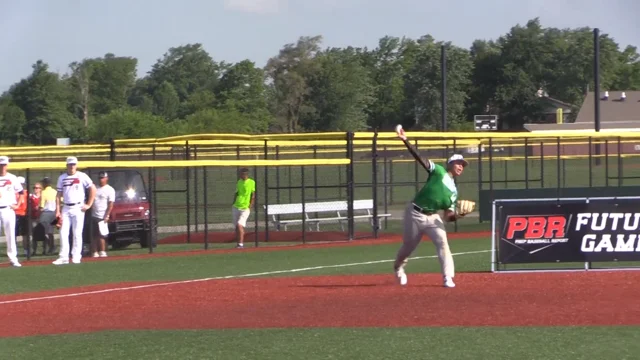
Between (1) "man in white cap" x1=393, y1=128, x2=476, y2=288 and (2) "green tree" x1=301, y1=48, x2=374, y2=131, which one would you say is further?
(2) "green tree" x1=301, y1=48, x2=374, y2=131

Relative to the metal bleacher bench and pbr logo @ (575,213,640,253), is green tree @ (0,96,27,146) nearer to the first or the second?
the metal bleacher bench

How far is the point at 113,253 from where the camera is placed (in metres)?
23.2

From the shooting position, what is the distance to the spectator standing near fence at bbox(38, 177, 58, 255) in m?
22.4

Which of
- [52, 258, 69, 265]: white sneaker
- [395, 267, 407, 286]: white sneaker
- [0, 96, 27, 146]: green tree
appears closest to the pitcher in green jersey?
[395, 267, 407, 286]: white sneaker

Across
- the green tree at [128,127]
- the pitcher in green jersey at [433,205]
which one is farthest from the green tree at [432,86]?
the pitcher in green jersey at [433,205]

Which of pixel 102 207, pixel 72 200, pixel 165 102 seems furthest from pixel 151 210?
pixel 165 102

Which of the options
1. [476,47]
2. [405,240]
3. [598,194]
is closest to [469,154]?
[598,194]

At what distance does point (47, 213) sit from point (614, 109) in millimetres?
57490

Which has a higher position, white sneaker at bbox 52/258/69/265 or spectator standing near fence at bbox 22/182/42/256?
spectator standing near fence at bbox 22/182/42/256

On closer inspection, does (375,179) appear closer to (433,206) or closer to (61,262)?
(61,262)

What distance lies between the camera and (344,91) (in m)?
60.1

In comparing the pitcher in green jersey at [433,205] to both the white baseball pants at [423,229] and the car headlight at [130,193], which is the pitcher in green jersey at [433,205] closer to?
the white baseball pants at [423,229]

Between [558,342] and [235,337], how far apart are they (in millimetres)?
3254

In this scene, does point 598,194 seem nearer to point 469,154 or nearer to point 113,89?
point 469,154
